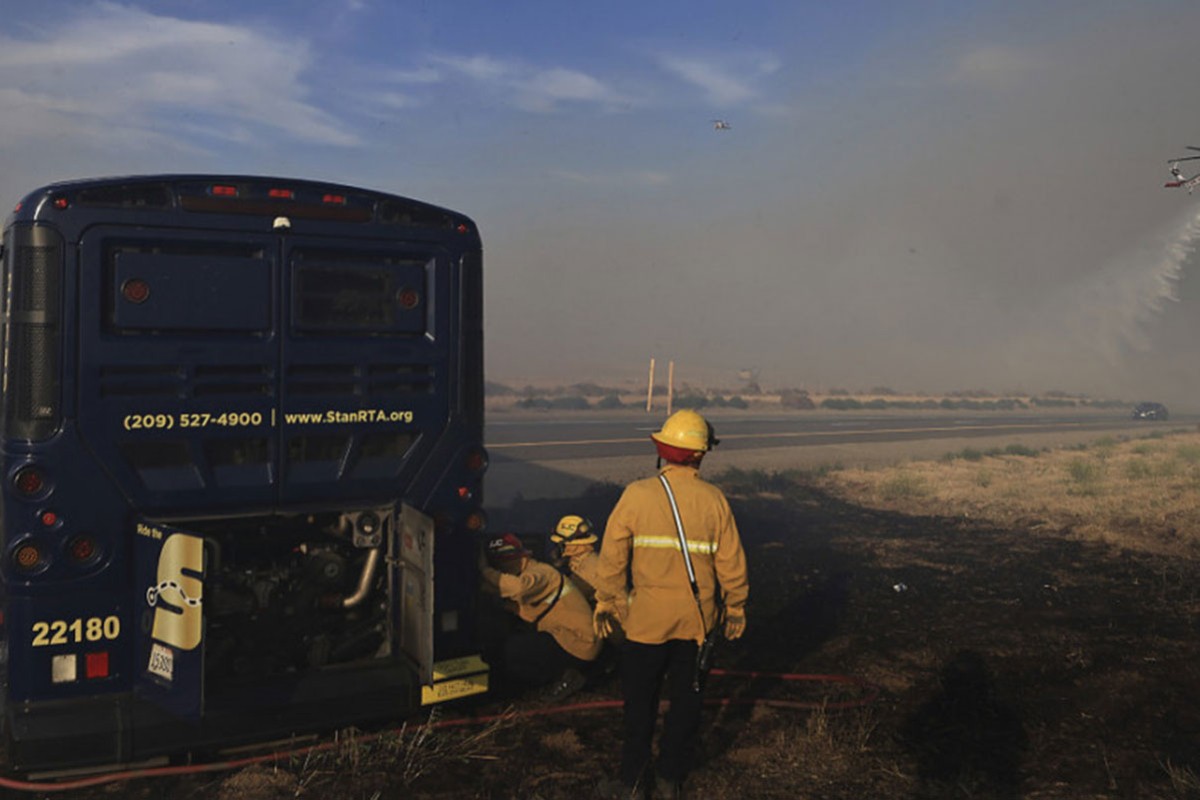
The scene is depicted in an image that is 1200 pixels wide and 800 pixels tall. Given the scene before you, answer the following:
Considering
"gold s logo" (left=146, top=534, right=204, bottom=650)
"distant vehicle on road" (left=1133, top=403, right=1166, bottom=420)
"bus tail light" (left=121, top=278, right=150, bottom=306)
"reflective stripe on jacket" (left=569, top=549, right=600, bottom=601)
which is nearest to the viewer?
"gold s logo" (left=146, top=534, right=204, bottom=650)

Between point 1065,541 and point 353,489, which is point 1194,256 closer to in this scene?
point 1065,541

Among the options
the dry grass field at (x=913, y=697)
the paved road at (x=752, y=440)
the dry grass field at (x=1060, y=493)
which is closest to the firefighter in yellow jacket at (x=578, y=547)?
the dry grass field at (x=913, y=697)

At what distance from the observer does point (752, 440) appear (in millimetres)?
30375

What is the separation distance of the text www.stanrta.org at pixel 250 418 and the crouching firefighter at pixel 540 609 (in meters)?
1.30

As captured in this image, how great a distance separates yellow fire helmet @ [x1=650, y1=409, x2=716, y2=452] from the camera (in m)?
5.21

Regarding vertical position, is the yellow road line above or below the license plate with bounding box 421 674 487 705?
above

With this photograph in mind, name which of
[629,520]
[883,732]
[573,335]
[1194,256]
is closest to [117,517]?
[629,520]

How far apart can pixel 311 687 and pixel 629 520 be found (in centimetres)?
215

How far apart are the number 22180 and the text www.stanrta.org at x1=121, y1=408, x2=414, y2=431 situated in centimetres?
104

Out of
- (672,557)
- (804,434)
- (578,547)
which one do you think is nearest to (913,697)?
(578,547)

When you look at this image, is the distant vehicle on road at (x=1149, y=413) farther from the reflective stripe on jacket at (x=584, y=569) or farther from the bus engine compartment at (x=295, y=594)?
the bus engine compartment at (x=295, y=594)

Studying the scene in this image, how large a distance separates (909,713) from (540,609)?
2.60 meters

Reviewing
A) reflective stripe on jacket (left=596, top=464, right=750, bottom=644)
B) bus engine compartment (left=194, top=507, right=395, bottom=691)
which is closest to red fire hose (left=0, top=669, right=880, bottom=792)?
bus engine compartment (left=194, top=507, right=395, bottom=691)

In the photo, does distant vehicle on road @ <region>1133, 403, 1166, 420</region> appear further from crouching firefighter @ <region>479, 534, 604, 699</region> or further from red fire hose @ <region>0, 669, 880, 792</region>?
crouching firefighter @ <region>479, 534, 604, 699</region>
